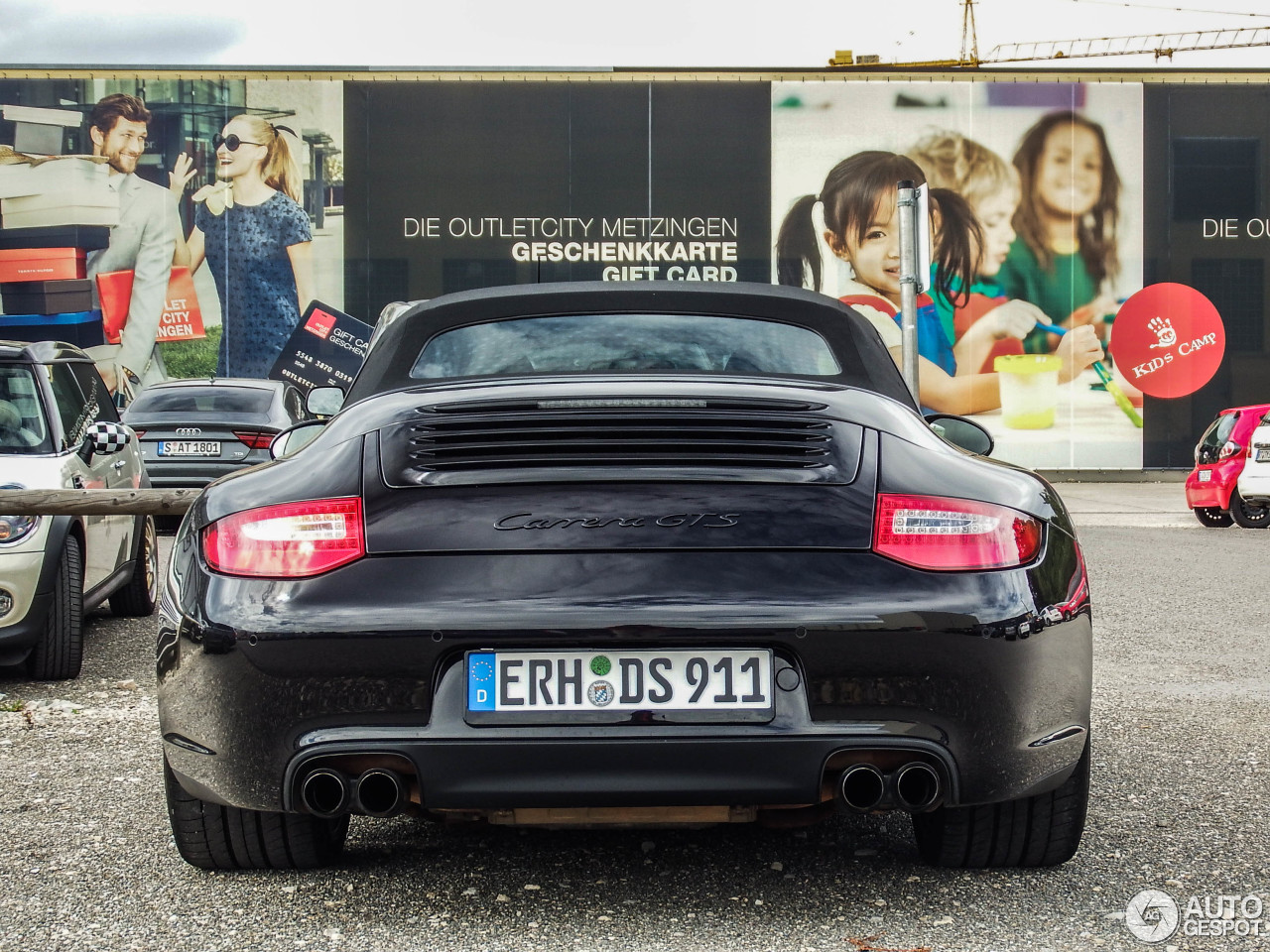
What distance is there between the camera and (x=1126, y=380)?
2667 cm

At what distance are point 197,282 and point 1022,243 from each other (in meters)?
15.4

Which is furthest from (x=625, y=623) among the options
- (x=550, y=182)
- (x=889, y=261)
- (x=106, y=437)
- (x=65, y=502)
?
(x=889, y=261)

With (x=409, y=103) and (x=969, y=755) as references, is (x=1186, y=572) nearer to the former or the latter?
(x=969, y=755)

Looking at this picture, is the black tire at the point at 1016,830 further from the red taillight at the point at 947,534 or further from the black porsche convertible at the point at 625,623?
the red taillight at the point at 947,534

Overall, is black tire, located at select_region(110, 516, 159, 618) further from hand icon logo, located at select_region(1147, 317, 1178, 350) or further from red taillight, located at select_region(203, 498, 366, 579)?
hand icon logo, located at select_region(1147, 317, 1178, 350)

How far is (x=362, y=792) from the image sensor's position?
8.76 feet

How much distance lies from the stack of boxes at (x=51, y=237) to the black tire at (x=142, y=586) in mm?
19676

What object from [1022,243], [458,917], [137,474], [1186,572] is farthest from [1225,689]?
[1022,243]

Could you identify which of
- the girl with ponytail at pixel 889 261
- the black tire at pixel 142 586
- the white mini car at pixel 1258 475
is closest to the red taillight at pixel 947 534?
the black tire at pixel 142 586

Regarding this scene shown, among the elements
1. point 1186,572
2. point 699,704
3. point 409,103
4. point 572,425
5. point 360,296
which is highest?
point 409,103

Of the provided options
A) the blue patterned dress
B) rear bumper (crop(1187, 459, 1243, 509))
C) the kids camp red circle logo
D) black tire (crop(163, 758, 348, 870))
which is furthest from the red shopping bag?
black tire (crop(163, 758, 348, 870))

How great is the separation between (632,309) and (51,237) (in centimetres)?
2515

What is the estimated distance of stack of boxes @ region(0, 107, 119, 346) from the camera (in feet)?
85.4

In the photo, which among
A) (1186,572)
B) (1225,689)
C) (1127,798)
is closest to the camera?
(1127,798)
